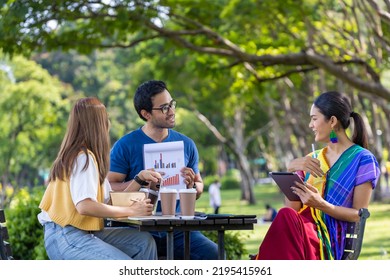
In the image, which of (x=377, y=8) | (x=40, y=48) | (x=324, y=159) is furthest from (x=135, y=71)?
(x=324, y=159)

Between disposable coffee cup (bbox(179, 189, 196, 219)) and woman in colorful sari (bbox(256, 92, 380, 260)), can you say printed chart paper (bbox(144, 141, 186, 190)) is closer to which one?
disposable coffee cup (bbox(179, 189, 196, 219))

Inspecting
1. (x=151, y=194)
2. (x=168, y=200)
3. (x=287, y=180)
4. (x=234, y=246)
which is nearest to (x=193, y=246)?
(x=151, y=194)

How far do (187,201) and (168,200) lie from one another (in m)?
0.12

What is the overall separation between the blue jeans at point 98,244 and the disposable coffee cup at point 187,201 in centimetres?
26

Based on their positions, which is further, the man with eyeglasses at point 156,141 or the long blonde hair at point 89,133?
the man with eyeglasses at point 156,141

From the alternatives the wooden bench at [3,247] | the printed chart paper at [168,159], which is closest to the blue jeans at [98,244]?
the wooden bench at [3,247]

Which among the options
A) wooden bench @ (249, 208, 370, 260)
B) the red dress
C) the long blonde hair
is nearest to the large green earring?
wooden bench @ (249, 208, 370, 260)

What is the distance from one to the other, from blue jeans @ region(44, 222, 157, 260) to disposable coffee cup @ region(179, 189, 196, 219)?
0.26m

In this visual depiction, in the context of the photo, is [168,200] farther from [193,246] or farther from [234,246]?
[234,246]

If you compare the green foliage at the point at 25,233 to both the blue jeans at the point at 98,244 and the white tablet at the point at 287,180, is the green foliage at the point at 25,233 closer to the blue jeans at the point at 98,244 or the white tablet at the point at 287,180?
the blue jeans at the point at 98,244

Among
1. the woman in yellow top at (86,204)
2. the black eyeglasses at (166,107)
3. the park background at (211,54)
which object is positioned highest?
the park background at (211,54)

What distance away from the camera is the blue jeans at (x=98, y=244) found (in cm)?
543

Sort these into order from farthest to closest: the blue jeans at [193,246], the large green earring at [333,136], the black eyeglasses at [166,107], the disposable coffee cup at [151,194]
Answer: the black eyeglasses at [166,107], the blue jeans at [193,246], the large green earring at [333,136], the disposable coffee cup at [151,194]

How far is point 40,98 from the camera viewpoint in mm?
37656
